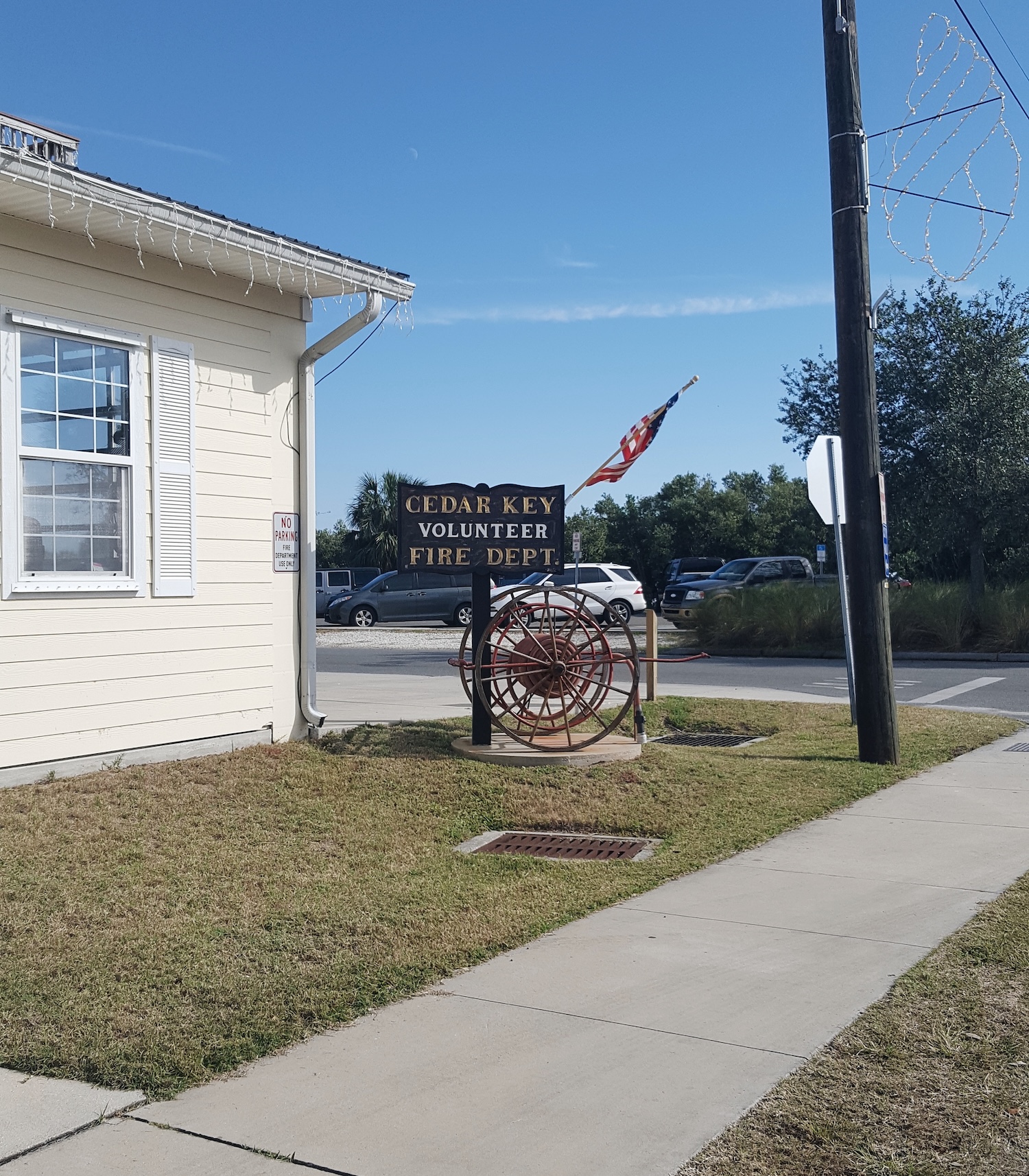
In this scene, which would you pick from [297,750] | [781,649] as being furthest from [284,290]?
[781,649]

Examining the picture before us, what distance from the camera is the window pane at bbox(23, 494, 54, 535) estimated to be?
7.30 meters

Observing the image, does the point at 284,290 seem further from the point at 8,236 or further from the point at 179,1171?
the point at 179,1171

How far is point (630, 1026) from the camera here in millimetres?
4074

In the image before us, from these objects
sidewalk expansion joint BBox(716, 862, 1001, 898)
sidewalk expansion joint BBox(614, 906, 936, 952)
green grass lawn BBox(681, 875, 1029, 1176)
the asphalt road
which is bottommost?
green grass lawn BBox(681, 875, 1029, 1176)

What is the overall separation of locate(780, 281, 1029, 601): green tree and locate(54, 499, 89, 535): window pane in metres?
17.4

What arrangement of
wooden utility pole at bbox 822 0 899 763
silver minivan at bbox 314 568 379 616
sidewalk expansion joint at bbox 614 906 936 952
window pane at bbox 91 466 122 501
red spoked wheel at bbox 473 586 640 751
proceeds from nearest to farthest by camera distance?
sidewalk expansion joint at bbox 614 906 936 952, window pane at bbox 91 466 122 501, red spoked wheel at bbox 473 586 640 751, wooden utility pole at bbox 822 0 899 763, silver minivan at bbox 314 568 379 616

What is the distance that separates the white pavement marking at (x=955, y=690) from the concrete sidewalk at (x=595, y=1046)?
8.28 meters

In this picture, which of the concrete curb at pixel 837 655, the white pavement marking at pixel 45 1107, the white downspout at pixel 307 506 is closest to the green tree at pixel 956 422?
the concrete curb at pixel 837 655

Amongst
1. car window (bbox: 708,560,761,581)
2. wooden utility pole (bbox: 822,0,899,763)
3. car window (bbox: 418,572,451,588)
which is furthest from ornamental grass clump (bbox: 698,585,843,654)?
wooden utility pole (bbox: 822,0,899,763)

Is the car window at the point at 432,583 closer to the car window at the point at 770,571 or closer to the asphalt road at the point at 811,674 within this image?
the car window at the point at 770,571

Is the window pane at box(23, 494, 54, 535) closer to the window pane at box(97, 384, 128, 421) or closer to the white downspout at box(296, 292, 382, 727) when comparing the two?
the window pane at box(97, 384, 128, 421)

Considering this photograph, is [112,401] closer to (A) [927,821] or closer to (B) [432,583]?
(A) [927,821]

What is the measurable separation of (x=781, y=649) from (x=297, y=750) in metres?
14.0

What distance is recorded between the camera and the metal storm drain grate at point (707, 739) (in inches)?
412
